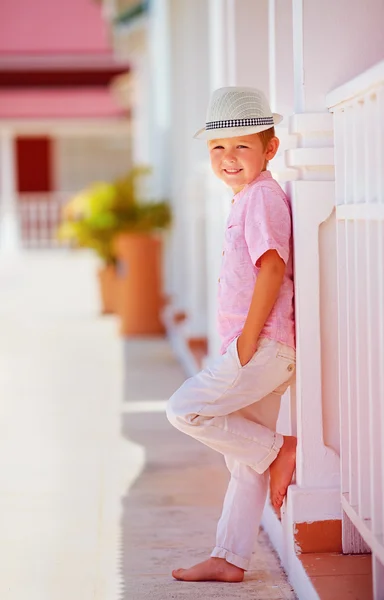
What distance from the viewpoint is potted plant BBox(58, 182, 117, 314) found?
880cm

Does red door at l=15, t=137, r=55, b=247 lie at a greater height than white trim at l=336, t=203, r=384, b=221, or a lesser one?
greater

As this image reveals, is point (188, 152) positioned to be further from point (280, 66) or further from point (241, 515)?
point (241, 515)

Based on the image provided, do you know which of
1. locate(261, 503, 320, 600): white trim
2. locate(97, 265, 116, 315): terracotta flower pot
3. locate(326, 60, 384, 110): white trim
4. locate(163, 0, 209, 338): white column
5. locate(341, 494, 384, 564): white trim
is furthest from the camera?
locate(97, 265, 116, 315): terracotta flower pot

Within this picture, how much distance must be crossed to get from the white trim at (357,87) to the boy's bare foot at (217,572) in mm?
1183

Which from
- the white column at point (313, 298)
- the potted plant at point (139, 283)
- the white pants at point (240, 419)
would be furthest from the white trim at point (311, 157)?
the potted plant at point (139, 283)

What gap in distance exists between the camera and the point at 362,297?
2123 millimetres

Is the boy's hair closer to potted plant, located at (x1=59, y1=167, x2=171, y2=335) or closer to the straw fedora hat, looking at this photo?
the straw fedora hat

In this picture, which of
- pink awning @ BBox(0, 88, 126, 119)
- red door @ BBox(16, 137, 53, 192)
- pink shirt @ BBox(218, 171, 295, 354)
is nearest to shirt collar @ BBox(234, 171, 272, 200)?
pink shirt @ BBox(218, 171, 295, 354)

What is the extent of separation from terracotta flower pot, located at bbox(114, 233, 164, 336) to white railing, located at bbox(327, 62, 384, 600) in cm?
568

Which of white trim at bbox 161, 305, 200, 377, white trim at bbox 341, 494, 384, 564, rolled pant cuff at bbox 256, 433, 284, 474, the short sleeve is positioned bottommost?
white trim at bbox 161, 305, 200, 377

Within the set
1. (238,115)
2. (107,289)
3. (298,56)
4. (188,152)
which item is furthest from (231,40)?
(107,289)

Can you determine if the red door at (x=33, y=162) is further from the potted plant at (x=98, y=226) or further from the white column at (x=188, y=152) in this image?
the white column at (x=188, y=152)

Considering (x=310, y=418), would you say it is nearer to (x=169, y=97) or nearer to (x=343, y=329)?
(x=343, y=329)

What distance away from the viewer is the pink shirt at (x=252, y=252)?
8.11 ft
